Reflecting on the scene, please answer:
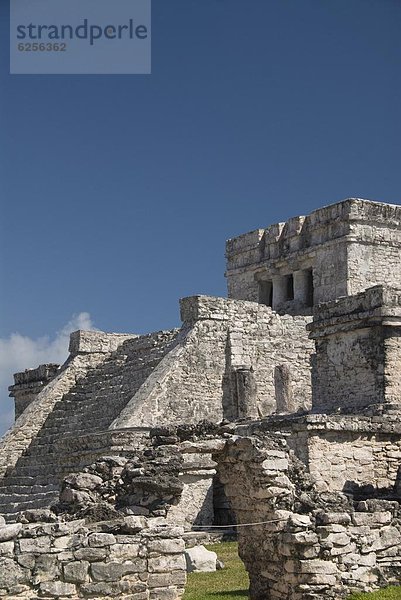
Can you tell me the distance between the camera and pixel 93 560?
28.4 ft

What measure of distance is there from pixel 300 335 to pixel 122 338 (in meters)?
4.61

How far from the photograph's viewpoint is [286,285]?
2773cm

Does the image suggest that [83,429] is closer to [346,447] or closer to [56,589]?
[346,447]

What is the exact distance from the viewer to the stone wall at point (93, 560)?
836 centimetres

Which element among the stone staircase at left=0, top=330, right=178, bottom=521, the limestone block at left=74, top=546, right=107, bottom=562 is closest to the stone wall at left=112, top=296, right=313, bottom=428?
the stone staircase at left=0, top=330, right=178, bottom=521

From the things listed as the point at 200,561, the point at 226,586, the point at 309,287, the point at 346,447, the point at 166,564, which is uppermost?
the point at 309,287

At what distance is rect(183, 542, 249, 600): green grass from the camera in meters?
11.0

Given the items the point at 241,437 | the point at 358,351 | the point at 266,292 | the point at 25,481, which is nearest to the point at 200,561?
the point at 241,437

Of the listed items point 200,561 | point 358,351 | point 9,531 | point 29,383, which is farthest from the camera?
point 29,383

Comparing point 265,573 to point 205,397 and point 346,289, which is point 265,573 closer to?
point 205,397

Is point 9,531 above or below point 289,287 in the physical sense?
below

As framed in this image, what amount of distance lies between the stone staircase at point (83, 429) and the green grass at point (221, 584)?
440 centimetres

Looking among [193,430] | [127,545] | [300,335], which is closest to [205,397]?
[300,335]

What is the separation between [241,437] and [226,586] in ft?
6.52
